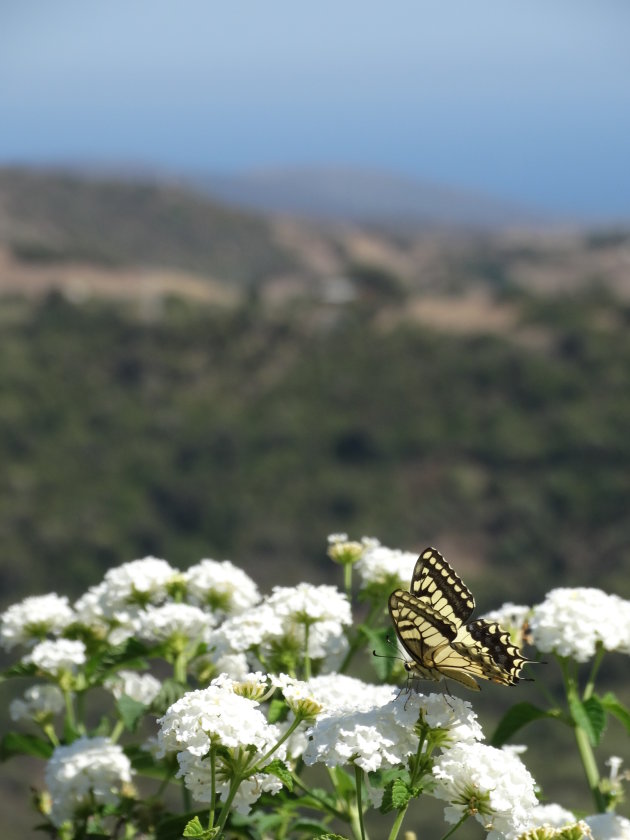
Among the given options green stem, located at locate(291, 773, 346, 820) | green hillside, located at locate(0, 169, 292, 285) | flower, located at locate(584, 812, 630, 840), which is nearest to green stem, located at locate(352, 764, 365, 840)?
green stem, located at locate(291, 773, 346, 820)

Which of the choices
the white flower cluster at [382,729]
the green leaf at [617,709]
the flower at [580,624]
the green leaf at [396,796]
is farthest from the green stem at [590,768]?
the green leaf at [396,796]

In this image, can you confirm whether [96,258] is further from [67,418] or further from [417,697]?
[417,697]

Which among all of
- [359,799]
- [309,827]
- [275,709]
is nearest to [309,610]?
[275,709]

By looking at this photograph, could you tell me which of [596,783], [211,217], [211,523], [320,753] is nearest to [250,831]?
[320,753]

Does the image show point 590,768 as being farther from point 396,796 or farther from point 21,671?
point 21,671

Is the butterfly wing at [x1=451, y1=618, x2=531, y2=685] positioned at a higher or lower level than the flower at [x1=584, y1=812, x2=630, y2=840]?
higher

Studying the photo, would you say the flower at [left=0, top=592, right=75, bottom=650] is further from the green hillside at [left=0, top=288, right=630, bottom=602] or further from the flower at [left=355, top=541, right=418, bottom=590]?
the green hillside at [left=0, top=288, right=630, bottom=602]

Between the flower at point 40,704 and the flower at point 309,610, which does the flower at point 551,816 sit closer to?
the flower at point 309,610
